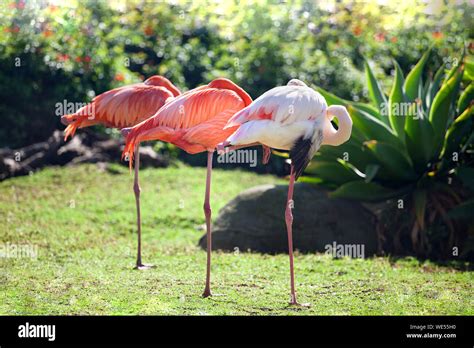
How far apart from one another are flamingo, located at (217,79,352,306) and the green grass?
700mm

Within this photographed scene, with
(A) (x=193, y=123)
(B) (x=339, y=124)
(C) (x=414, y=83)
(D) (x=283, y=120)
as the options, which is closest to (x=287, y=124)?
(D) (x=283, y=120)

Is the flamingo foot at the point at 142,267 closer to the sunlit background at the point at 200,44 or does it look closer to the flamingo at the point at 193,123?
the flamingo at the point at 193,123

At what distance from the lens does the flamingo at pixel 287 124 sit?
5949mm

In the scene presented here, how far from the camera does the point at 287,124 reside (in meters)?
6.00

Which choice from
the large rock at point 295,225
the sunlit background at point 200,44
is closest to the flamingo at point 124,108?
the large rock at point 295,225

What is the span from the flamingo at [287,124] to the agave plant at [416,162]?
202 centimetres

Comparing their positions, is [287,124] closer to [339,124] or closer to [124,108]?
[339,124]

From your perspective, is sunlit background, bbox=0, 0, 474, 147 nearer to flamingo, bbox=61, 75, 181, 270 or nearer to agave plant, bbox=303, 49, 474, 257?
agave plant, bbox=303, 49, 474, 257

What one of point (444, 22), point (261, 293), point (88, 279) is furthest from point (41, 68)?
point (444, 22)

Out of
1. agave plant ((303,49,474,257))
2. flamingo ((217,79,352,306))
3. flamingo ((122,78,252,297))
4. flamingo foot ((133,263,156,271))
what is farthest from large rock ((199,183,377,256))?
flamingo ((217,79,352,306))

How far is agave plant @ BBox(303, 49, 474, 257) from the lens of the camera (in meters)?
8.02

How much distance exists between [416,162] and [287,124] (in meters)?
2.70
